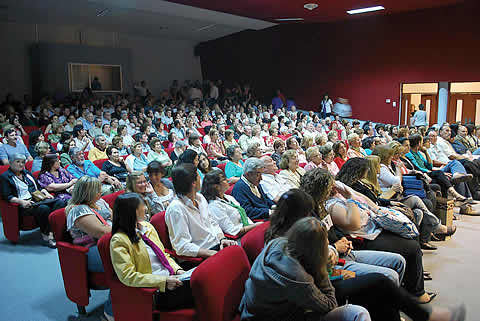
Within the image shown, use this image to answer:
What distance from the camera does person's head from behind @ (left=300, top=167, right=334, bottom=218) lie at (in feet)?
8.50

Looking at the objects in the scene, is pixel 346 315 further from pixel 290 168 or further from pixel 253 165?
pixel 290 168

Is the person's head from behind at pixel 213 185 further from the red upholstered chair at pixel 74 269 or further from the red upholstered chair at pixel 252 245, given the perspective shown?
the red upholstered chair at pixel 74 269

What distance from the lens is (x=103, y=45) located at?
559 inches

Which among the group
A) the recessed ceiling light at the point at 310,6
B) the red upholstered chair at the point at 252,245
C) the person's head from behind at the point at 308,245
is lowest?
the red upholstered chair at the point at 252,245

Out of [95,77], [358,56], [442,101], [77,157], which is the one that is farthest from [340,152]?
[95,77]

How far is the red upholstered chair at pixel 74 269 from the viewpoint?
7.94 ft

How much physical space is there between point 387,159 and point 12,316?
3.80m

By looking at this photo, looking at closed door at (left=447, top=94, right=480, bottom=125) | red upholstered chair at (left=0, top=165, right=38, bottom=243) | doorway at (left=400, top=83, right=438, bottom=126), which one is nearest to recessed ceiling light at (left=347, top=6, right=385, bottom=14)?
doorway at (left=400, top=83, right=438, bottom=126)

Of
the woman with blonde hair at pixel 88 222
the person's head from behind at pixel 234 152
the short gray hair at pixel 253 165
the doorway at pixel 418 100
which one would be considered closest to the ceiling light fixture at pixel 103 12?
the person's head from behind at pixel 234 152

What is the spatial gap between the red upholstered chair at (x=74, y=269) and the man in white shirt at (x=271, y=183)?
1715 mm

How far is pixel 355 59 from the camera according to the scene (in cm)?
1288

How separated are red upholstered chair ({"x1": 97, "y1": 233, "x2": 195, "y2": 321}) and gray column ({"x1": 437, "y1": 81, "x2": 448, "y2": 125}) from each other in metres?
11.6

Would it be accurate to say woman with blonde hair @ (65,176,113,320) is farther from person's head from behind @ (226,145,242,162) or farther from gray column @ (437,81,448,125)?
gray column @ (437,81,448,125)

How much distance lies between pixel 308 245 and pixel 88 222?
60.3 inches
